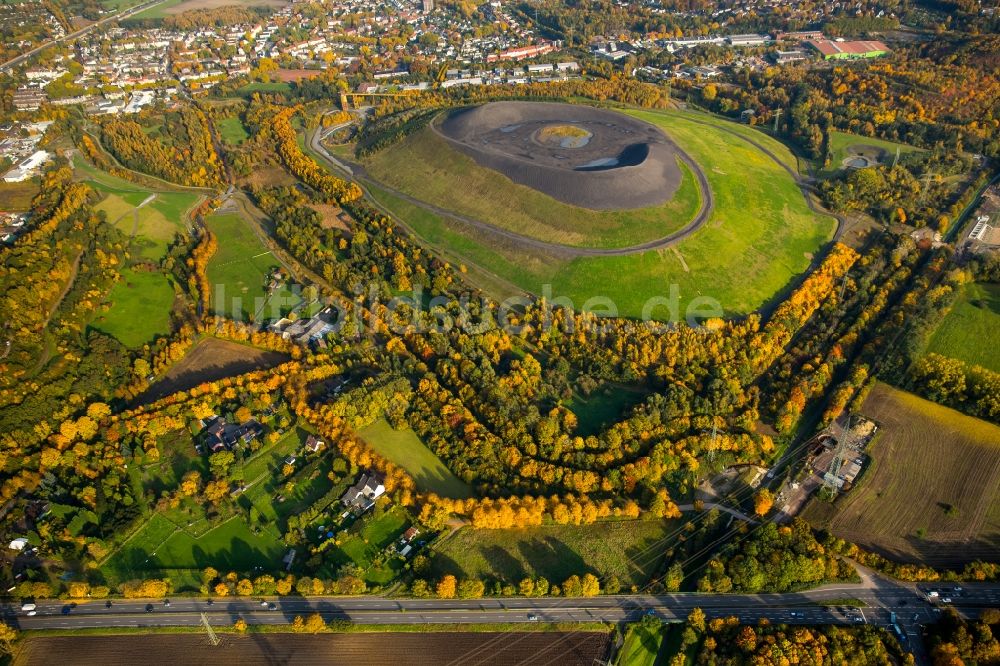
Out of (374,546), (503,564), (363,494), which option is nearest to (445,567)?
(503,564)

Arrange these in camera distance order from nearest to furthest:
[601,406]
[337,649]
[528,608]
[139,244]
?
[337,649] → [528,608] → [601,406] → [139,244]

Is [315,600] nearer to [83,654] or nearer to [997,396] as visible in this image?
[83,654]

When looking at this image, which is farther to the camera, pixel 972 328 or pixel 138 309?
pixel 138 309

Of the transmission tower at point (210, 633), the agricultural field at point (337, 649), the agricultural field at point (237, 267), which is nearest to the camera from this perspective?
the agricultural field at point (337, 649)

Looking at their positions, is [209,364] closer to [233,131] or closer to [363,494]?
[363,494]

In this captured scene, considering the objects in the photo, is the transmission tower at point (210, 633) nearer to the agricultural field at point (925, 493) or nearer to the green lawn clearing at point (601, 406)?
the green lawn clearing at point (601, 406)

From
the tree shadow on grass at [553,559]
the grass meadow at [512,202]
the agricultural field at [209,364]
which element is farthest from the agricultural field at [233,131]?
the tree shadow on grass at [553,559]

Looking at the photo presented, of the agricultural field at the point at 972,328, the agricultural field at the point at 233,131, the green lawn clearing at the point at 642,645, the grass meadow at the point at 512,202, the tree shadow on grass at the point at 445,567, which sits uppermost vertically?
the agricultural field at the point at 233,131
